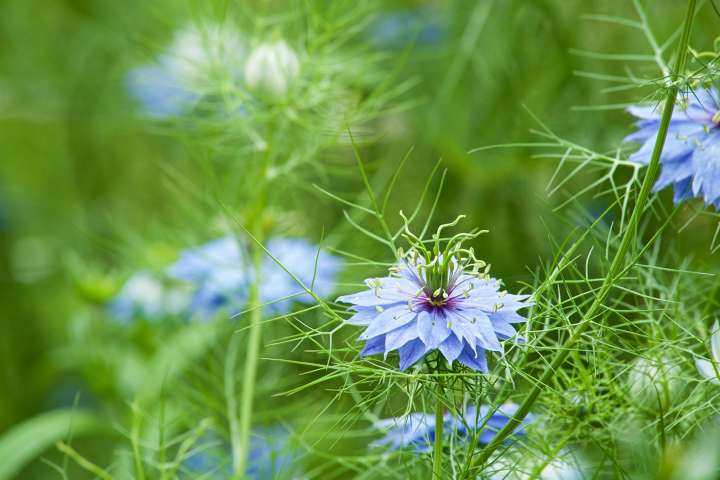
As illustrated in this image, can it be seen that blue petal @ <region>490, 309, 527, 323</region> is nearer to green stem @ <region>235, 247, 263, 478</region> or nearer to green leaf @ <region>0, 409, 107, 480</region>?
green stem @ <region>235, 247, 263, 478</region>

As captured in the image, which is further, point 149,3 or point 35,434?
point 149,3

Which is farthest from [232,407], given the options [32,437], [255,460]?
[32,437]

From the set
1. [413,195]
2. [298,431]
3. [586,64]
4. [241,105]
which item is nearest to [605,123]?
[586,64]

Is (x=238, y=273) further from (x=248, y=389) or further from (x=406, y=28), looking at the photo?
(x=406, y=28)

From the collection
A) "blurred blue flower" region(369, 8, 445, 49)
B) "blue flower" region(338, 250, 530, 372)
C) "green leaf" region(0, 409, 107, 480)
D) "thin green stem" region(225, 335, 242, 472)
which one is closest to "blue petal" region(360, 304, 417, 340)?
"blue flower" region(338, 250, 530, 372)

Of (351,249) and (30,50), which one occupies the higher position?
(30,50)

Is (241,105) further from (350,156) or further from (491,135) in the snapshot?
(350,156)
